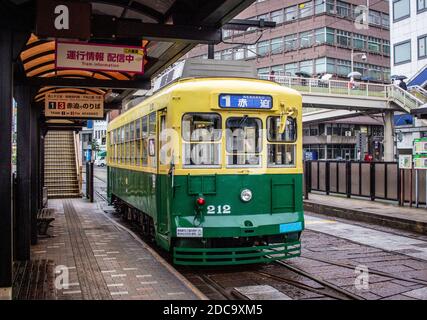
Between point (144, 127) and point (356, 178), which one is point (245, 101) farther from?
point (356, 178)

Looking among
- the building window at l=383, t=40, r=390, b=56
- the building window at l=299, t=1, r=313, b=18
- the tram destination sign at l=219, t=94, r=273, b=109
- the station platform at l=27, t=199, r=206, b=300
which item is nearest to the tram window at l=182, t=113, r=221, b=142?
the tram destination sign at l=219, t=94, r=273, b=109

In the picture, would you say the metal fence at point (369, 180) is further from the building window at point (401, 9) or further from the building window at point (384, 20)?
the building window at point (384, 20)

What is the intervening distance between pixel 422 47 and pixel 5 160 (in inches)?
1500

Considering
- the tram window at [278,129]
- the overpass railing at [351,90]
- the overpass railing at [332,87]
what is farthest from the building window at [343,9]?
the tram window at [278,129]

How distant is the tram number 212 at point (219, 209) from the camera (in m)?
8.59

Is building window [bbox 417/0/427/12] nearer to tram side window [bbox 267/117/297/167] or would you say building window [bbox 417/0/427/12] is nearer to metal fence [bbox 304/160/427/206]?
metal fence [bbox 304/160/427/206]

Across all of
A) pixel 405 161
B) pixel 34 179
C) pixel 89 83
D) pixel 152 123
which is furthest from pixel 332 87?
pixel 152 123

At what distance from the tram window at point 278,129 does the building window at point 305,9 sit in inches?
1980

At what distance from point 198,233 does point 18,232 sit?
344 cm

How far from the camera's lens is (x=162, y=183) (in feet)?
30.1

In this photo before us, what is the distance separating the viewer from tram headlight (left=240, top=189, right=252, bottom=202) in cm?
875

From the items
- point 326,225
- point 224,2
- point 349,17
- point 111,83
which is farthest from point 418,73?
point 224,2

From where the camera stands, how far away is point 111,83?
35.7 ft
